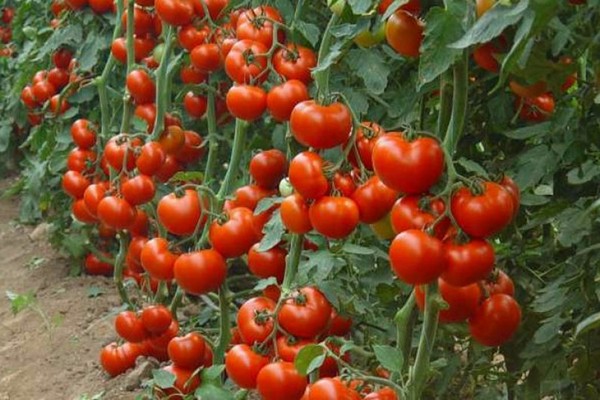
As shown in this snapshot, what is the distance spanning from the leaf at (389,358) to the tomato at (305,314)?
269 mm

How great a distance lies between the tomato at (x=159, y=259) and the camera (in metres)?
2.32

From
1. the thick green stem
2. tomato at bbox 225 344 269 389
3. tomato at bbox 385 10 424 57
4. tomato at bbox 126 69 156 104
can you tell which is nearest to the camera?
tomato at bbox 385 10 424 57

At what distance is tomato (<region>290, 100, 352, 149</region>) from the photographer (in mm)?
1682

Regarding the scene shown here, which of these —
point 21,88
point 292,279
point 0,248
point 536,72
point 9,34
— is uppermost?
point 536,72

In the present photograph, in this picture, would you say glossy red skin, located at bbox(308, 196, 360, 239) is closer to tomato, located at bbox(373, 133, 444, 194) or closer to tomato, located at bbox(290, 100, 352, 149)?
tomato, located at bbox(290, 100, 352, 149)

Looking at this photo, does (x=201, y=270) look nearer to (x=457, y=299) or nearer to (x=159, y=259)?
(x=159, y=259)

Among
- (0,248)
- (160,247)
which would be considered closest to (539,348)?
(160,247)

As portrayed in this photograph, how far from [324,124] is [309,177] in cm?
9

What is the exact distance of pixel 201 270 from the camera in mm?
2184

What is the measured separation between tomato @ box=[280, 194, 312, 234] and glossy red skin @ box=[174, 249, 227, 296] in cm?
45

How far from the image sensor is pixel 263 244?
197cm

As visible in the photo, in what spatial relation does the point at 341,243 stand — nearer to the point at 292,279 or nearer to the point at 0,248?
the point at 292,279

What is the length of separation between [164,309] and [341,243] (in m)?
0.78

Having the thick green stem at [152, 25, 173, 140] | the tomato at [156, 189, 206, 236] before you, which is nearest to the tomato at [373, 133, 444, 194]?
the tomato at [156, 189, 206, 236]
